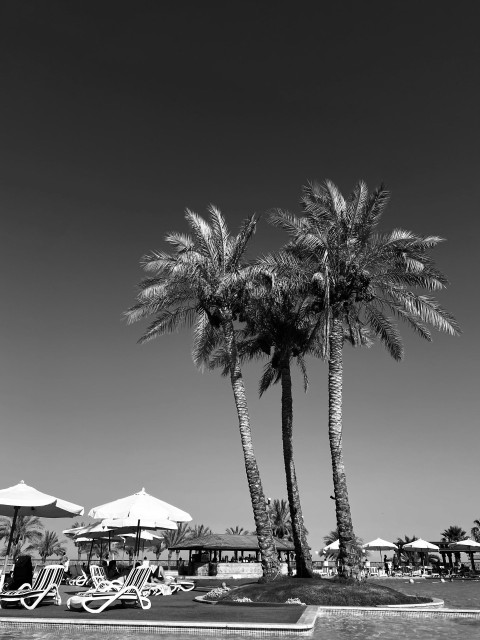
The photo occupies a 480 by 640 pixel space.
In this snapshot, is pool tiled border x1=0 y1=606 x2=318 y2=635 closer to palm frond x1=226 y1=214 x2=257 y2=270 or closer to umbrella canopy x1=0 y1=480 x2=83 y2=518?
umbrella canopy x1=0 y1=480 x2=83 y2=518

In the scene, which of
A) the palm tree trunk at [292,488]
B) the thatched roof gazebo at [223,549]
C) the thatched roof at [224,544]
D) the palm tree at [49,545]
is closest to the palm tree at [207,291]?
the palm tree trunk at [292,488]

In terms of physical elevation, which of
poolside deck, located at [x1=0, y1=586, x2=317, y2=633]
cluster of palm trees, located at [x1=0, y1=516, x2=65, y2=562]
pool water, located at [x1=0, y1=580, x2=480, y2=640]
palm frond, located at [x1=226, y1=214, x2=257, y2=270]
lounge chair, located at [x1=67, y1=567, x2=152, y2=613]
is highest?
palm frond, located at [x1=226, y1=214, x2=257, y2=270]

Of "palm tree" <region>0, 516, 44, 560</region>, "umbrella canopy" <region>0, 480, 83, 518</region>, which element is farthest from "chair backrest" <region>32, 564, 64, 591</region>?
"palm tree" <region>0, 516, 44, 560</region>

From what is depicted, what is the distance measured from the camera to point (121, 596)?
520 inches

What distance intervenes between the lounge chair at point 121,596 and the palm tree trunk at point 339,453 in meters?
7.24

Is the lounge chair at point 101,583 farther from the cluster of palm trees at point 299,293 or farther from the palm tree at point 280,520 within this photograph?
the palm tree at point 280,520

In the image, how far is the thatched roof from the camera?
40.1 m

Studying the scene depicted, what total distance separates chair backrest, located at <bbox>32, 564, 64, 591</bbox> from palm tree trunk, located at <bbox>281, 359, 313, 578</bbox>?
10.9m

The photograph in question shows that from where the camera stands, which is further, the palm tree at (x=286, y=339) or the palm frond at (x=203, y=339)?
the palm frond at (x=203, y=339)

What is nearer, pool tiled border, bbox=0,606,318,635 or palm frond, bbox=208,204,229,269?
pool tiled border, bbox=0,606,318,635

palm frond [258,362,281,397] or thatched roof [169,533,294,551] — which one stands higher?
palm frond [258,362,281,397]

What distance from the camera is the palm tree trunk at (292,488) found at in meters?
21.5

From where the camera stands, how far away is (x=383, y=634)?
1084 centimetres

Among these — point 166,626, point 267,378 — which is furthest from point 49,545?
point 166,626
